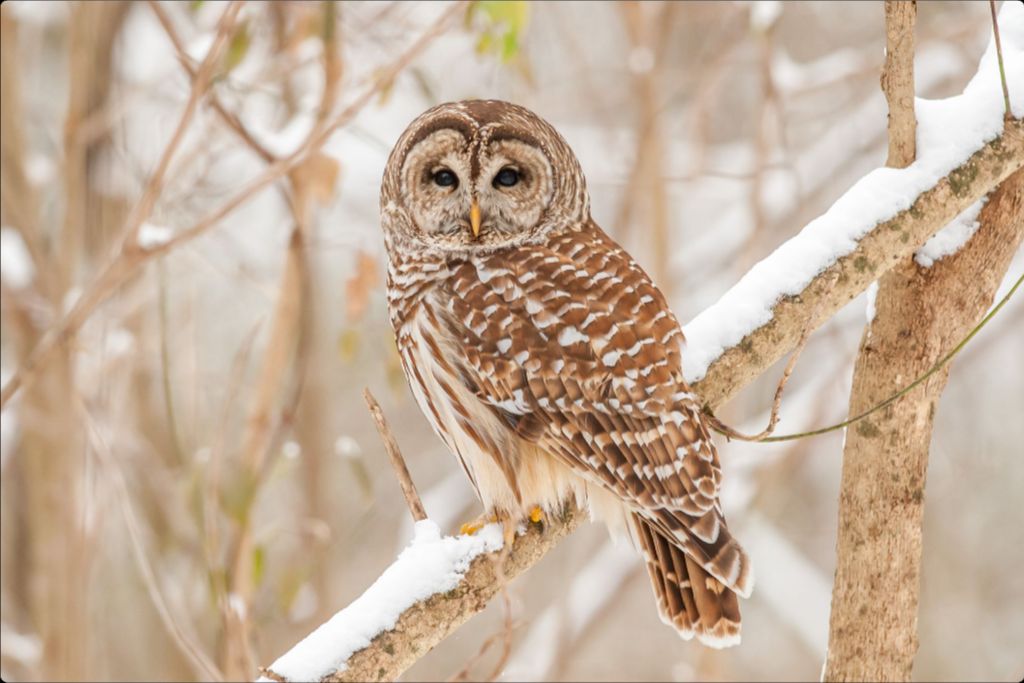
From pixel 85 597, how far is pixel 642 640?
24.3ft

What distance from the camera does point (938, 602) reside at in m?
8.12

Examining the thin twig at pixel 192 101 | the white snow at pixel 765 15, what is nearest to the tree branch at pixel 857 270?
the thin twig at pixel 192 101

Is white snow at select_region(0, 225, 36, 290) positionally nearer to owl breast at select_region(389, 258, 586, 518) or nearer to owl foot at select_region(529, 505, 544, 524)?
owl breast at select_region(389, 258, 586, 518)

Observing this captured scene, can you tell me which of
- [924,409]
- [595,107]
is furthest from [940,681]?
[924,409]

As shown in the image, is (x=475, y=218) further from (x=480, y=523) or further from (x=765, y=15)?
(x=765, y=15)

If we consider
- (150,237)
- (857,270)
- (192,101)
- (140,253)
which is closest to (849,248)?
(857,270)

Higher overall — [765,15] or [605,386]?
[765,15]

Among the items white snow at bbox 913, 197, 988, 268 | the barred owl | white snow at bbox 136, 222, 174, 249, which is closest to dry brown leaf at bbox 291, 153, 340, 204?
white snow at bbox 136, 222, 174, 249

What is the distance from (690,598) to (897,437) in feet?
2.08

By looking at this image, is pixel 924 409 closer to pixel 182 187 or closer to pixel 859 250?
pixel 859 250

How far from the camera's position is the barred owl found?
2643 millimetres

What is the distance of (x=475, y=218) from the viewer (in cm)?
299

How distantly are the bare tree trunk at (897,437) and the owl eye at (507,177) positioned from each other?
0.99 m

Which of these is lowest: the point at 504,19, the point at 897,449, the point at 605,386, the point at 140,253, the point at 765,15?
the point at 897,449
